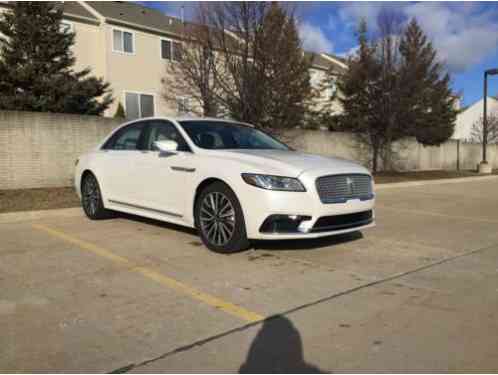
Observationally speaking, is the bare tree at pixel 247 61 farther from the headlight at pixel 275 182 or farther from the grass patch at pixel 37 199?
the headlight at pixel 275 182

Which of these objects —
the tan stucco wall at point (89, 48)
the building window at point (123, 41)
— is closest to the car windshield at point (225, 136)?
the tan stucco wall at point (89, 48)

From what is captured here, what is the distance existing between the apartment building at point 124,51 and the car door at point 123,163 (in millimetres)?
13929

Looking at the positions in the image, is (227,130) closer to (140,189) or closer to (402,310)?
(140,189)

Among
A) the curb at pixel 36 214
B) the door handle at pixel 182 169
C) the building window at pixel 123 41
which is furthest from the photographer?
the building window at pixel 123 41

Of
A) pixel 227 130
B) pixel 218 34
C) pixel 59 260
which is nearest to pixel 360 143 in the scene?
pixel 218 34

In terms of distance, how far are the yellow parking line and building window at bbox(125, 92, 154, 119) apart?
17.2m

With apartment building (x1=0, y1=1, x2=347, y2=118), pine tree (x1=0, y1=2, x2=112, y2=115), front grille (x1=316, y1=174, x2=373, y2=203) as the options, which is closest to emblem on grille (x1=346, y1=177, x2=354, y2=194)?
front grille (x1=316, y1=174, x2=373, y2=203)

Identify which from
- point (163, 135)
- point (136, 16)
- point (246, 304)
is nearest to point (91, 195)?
point (163, 135)

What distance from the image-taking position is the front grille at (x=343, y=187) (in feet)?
16.1

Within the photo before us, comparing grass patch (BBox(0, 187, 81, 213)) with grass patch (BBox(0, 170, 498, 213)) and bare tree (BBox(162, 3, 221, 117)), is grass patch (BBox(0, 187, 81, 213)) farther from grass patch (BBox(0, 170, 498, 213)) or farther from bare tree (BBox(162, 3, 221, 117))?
bare tree (BBox(162, 3, 221, 117))

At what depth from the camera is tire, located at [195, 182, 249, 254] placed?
16.2 feet

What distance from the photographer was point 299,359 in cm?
273

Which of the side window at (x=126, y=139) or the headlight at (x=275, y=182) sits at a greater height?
the side window at (x=126, y=139)

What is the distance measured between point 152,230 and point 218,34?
771cm
